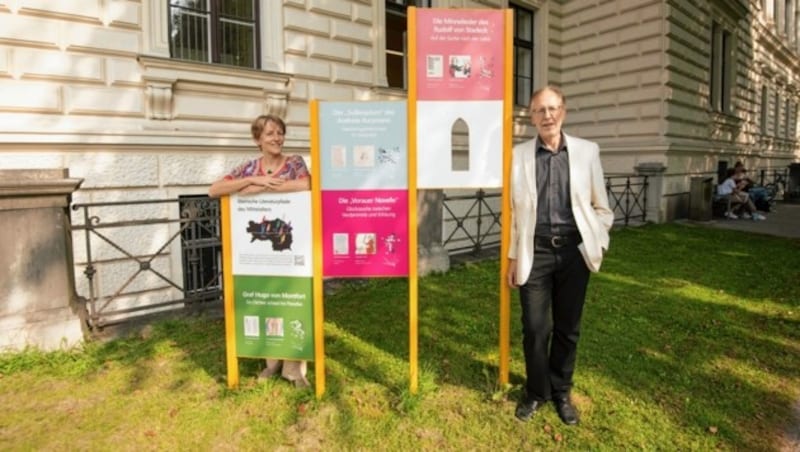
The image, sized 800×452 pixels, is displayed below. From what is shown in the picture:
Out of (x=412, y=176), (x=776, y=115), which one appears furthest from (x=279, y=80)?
(x=776, y=115)

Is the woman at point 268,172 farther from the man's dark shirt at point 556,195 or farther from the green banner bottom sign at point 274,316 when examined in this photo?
the man's dark shirt at point 556,195

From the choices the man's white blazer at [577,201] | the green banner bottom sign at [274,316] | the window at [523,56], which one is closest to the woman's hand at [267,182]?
the green banner bottom sign at [274,316]

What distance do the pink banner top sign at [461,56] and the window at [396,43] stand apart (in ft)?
24.8

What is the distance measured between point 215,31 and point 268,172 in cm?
558

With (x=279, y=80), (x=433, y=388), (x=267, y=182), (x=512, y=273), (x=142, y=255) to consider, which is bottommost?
(x=433, y=388)

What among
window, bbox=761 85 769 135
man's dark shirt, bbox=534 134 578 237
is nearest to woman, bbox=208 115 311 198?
man's dark shirt, bbox=534 134 578 237

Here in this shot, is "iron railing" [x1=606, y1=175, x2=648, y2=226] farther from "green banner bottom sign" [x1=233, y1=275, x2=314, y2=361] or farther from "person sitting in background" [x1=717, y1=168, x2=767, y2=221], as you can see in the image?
"green banner bottom sign" [x1=233, y1=275, x2=314, y2=361]

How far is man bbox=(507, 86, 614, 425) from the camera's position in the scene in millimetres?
3035

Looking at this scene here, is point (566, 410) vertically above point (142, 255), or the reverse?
point (142, 255)

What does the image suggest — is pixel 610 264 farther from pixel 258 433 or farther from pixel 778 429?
pixel 258 433

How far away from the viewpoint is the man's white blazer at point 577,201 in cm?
302

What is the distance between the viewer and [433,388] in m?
3.62

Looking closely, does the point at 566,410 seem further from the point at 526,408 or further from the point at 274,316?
the point at 274,316

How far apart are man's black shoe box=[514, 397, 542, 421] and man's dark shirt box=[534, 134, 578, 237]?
1139 mm
